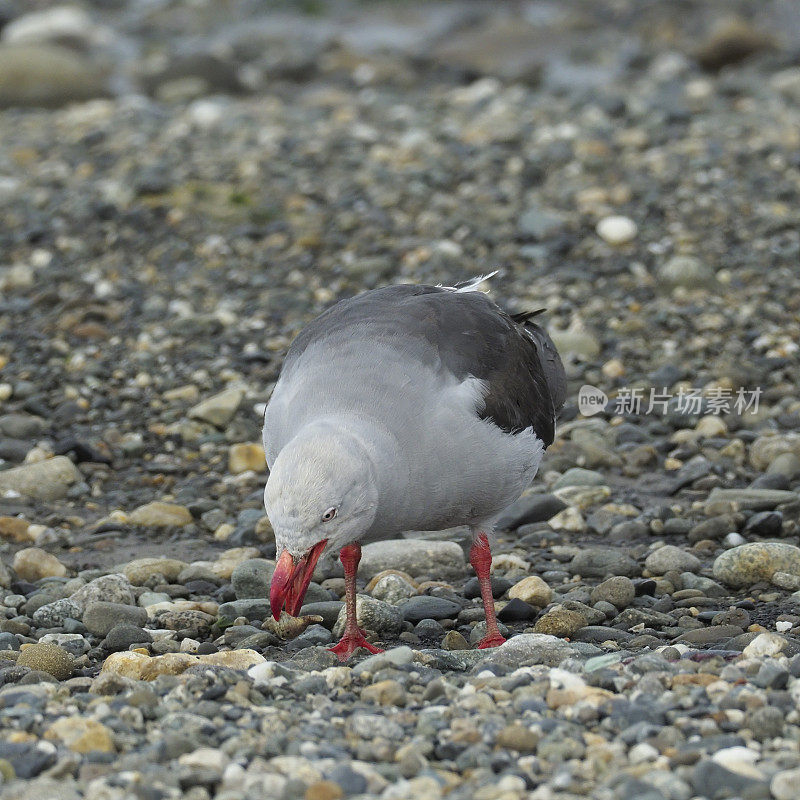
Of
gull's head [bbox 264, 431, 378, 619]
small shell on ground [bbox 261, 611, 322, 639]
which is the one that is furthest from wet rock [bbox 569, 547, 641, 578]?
gull's head [bbox 264, 431, 378, 619]

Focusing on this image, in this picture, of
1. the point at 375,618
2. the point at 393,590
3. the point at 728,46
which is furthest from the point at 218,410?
the point at 728,46

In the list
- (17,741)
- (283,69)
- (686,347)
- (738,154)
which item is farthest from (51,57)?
(17,741)

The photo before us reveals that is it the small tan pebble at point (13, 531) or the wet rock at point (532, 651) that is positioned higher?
the wet rock at point (532, 651)

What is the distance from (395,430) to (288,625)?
133 centimetres

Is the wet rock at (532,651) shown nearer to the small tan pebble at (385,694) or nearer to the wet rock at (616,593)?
the small tan pebble at (385,694)

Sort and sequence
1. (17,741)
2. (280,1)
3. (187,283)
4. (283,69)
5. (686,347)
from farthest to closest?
(280,1)
(283,69)
(187,283)
(686,347)
(17,741)

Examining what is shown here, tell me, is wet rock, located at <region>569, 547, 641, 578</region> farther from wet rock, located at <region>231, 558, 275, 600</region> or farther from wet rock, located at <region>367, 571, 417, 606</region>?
wet rock, located at <region>231, 558, 275, 600</region>

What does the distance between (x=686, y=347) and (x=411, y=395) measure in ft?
15.6

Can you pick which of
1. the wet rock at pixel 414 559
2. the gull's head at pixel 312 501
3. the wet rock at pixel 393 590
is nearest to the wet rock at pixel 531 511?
the wet rock at pixel 414 559

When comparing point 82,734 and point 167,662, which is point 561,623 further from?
point 82,734

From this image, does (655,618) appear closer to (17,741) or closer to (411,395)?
(411,395)

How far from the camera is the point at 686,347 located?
968cm

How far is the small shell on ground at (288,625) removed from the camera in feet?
19.8

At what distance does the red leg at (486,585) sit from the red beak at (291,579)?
1.12 meters
